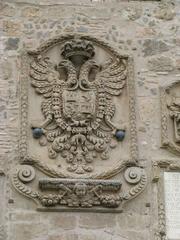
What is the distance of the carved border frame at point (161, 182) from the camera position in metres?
10.9

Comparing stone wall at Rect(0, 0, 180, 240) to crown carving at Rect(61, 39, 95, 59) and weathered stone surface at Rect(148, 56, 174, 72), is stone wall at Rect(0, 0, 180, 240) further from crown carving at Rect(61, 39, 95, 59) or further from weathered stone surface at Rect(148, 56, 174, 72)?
crown carving at Rect(61, 39, 95, 59)

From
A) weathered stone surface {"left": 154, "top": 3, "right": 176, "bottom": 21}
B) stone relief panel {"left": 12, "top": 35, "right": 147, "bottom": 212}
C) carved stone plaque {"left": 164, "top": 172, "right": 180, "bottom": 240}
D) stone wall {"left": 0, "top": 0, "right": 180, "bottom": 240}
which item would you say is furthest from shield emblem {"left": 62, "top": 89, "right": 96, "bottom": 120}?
weathered stone surface {"left": 154, "top": 3, "right": 176, "bottom": 21}

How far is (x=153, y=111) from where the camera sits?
11578mm

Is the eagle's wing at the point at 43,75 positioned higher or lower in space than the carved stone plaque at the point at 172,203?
higher

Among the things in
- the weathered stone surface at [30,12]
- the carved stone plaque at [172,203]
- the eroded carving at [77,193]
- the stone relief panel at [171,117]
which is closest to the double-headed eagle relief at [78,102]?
the eroded carving at [77,193]

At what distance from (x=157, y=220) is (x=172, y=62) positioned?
2.03 m

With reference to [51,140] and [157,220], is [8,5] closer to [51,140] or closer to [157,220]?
[51,140]

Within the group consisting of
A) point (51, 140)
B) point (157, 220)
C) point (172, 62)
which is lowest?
point (157, 220)

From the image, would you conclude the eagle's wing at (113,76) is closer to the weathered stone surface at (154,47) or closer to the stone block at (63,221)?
the weathered stone surface at (154,47)

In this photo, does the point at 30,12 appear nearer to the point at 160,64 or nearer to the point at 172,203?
the point at 160,64

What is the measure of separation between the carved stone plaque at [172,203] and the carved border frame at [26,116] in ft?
1.42

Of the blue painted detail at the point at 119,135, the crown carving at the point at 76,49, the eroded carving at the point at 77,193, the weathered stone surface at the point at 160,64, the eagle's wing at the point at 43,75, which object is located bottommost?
the eroded carving at the point at 77,193

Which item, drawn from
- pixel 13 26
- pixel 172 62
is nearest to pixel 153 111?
pixel 172 62

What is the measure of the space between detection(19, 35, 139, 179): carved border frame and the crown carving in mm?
177
